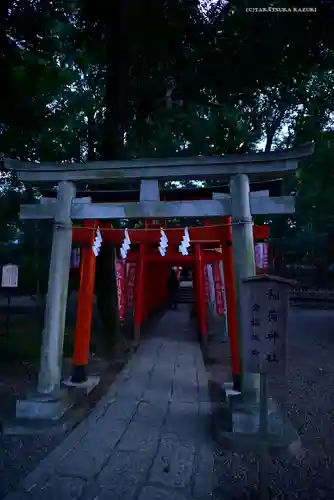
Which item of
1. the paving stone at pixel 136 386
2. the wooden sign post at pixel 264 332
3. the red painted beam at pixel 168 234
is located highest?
the red painted beam at pixel 168 234

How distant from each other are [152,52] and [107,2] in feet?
4.07

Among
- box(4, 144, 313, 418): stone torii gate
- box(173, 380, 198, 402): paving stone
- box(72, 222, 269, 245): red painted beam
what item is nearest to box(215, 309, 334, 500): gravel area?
box(173, 380, 198, 402): paving stone

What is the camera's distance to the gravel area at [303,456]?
4223mm

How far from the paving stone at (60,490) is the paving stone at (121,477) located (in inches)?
4.2

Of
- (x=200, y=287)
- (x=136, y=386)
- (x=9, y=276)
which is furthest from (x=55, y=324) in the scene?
(x=200, y=287)

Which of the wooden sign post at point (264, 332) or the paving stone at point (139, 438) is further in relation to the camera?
the paving stone at point (139, 438)

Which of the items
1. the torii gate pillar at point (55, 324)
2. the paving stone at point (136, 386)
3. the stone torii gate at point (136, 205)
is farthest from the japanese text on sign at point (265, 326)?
the paving stone at point (136, 386)

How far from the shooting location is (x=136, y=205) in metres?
6.42

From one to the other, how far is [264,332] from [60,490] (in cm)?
219

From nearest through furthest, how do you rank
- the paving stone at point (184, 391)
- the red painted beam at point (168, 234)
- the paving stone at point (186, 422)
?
1. the paving stone at point (186, 422)
2. the red painted beam at point (168, 234)
3. the paving stone at point (184, 391)

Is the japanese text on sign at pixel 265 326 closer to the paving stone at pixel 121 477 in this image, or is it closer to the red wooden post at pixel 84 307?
the paving stone at pixel 121 477

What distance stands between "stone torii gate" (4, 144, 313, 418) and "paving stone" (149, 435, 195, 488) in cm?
151

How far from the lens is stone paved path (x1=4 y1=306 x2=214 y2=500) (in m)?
4.11

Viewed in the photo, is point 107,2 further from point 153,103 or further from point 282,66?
point 282,66
